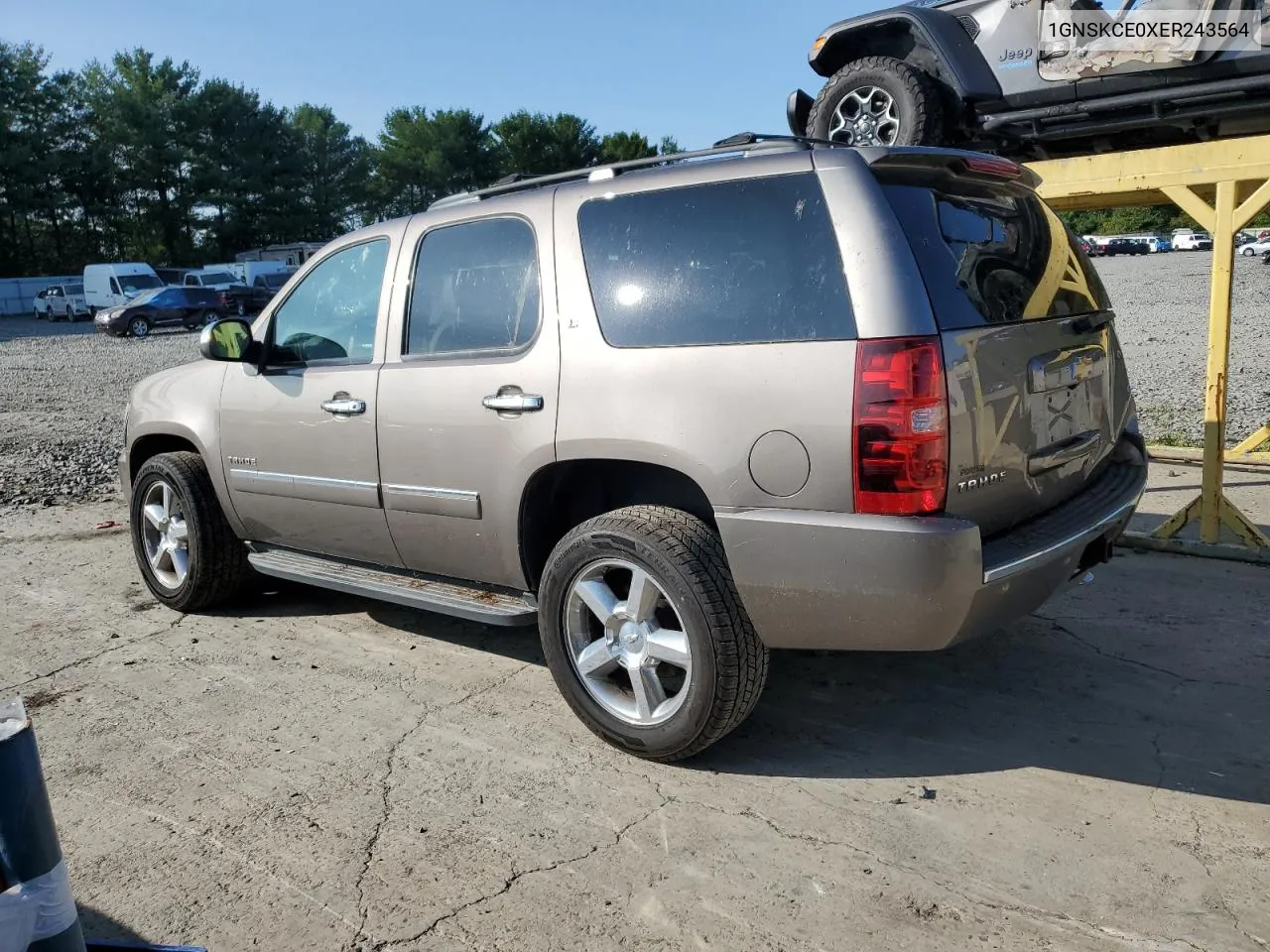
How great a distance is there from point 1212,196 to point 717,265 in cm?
407

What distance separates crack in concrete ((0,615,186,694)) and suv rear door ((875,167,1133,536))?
384 centimetres

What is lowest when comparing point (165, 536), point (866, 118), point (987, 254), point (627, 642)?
point (627, 642)

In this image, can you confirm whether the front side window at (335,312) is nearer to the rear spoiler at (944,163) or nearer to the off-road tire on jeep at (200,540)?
the off-road tire on jeep at (200,540)

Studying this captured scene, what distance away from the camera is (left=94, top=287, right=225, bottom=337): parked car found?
100 feet

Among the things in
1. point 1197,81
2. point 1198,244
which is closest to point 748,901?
point 1197,81

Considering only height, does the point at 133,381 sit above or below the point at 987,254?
below

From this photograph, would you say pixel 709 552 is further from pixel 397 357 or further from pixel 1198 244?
pixel 1198 244

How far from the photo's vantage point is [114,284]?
36.8 meters

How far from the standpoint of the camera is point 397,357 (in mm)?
4145

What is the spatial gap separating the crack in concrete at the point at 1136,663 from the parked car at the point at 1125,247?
57.1 metres

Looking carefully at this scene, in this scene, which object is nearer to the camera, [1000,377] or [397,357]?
[1000,377]

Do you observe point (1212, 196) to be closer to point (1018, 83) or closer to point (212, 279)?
point (1018, 83)

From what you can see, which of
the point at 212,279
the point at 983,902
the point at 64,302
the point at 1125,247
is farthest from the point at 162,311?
the point at 1125,247

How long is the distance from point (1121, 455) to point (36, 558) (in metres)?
6.19
